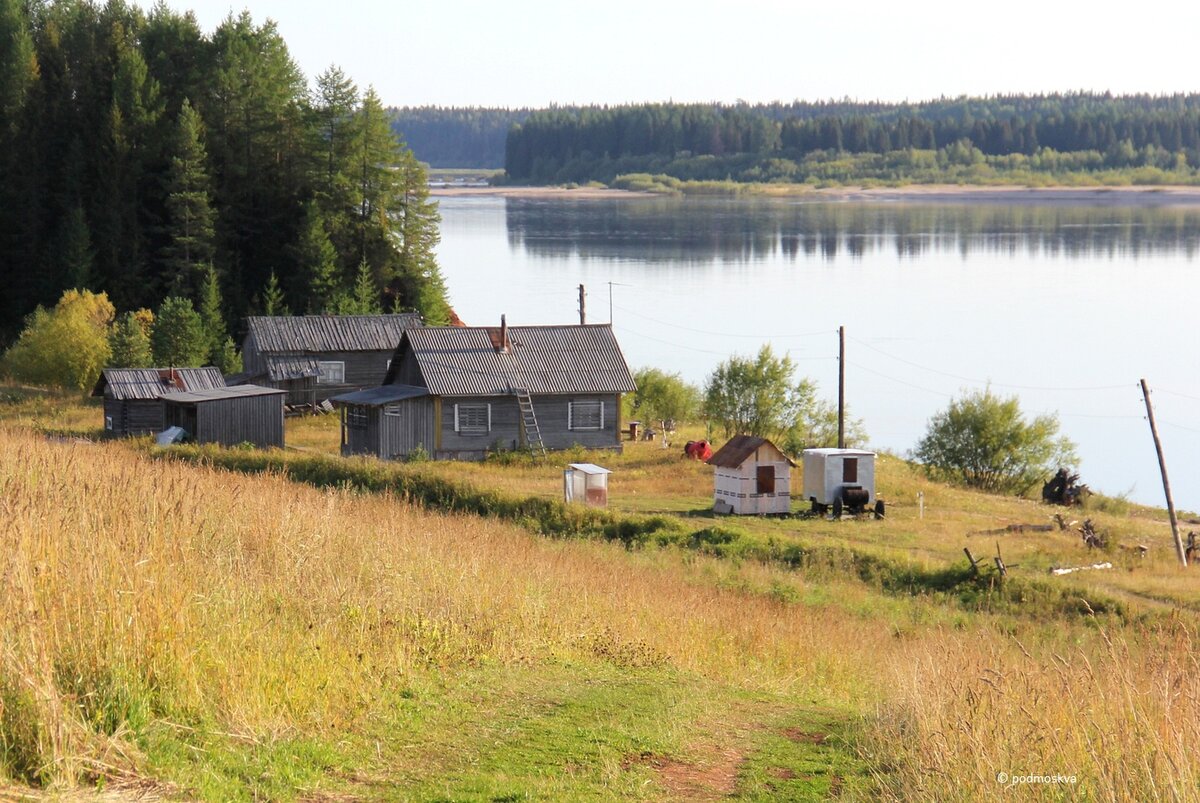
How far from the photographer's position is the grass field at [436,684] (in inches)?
251

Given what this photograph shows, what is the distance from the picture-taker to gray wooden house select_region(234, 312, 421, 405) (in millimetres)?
53562

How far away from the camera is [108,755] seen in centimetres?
612

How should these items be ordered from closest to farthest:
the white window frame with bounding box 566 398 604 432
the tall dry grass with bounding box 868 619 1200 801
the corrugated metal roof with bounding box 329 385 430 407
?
1. the tall dry grass with bounding box 868 619 1200 801
2. the corrugated metal roof with bounding box 329 385 430 407
3. the white window frame with bounding box 566 398 604 432

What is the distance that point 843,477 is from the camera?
34.8 metres

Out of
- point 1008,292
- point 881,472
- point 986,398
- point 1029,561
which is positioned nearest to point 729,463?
point 1029,561

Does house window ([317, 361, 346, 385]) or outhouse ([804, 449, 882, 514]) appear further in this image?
house window ([317, 361, 346, 385])

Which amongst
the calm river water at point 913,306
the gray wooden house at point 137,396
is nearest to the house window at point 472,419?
the gray wooden house at point 137,396

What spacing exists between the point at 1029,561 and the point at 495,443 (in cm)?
2023

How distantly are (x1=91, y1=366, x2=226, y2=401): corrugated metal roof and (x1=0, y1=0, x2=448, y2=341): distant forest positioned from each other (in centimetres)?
1906

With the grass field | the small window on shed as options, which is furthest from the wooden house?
the grass field

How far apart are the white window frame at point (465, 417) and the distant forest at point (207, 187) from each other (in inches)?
901

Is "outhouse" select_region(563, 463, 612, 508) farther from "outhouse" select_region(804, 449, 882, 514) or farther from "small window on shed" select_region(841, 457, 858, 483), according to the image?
"small window on shed" select_region(841, 457, 858, 483)

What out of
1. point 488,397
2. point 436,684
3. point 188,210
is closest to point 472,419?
point 488,397

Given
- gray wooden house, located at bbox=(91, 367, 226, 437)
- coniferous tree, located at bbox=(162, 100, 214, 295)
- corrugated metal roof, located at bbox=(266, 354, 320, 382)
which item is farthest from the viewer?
coniferous tree, located at bbox=(162, 100, 214, 295)
